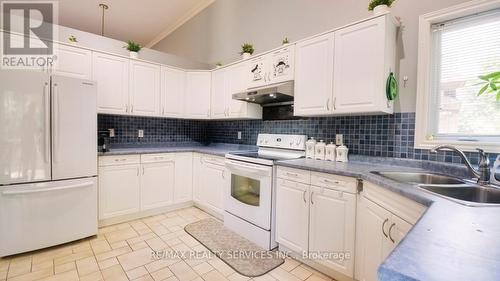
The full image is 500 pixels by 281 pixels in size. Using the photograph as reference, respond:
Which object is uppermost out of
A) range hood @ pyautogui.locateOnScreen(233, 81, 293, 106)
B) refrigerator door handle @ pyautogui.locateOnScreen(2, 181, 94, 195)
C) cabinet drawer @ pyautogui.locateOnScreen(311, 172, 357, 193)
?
range hood @ pyautogui.locateOnScreen(233, 81, 293, 106)

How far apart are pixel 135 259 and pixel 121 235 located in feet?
1.98

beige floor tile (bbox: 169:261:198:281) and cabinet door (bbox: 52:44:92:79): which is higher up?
cabinet door (bbox: 52:44:92:79)

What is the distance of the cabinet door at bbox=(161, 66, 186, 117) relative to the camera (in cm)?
344

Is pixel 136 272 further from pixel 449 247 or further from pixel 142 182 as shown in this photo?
pixel 449 247

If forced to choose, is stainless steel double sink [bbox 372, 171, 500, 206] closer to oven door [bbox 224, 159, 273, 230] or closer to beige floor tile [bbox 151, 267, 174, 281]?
oven door [bbox 224, 159, 273, 230]

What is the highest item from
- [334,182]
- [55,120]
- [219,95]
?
[219,95]

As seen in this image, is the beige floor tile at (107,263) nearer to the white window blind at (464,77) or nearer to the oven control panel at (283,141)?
the oven control panel at (283,141)

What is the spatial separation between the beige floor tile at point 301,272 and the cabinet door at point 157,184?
2016 mm

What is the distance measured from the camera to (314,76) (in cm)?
230

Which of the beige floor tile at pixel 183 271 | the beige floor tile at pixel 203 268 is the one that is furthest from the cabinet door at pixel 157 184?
the beige floor tile at pixel 203 268

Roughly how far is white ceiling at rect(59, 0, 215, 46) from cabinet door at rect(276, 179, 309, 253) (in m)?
3.79

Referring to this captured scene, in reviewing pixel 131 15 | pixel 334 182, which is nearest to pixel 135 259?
pixel 334 182

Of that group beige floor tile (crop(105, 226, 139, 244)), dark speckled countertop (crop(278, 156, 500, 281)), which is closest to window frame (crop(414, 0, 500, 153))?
dark speckled countertop (crop(278, 156, 500, 281))

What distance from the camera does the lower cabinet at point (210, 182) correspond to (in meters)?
2.95
